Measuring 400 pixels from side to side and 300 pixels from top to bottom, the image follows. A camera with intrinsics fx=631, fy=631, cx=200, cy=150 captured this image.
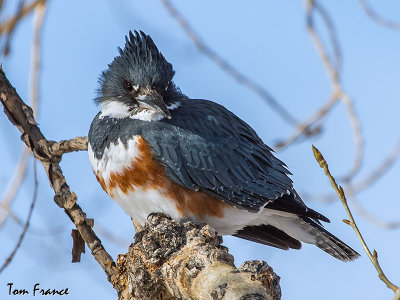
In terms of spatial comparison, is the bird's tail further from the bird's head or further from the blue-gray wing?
the bird's head

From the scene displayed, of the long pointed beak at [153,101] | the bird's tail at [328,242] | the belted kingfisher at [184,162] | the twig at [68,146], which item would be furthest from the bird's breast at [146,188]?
the bird's tail at [328,242]

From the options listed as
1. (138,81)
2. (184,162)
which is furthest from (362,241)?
(138,81)

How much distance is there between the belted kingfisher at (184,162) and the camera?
3.23 meters

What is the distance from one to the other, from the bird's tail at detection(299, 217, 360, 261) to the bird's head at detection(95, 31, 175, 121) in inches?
41.2

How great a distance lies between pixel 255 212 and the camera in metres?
3.33

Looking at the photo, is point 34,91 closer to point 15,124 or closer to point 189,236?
point 15,124

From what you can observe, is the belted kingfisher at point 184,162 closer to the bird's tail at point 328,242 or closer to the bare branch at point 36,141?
the bird's tail at point 328,242

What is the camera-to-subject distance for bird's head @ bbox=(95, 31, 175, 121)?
3.38 m

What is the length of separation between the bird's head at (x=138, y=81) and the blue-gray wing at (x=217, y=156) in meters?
0.13

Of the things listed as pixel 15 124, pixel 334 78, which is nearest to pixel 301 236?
pixel 334 78

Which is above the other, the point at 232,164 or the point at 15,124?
the point at 15,124

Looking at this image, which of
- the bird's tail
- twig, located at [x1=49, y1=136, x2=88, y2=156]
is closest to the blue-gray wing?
the bird's tail

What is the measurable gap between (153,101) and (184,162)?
361 mm

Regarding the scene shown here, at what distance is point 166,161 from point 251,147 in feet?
1.87
